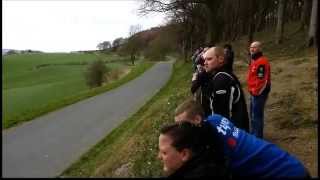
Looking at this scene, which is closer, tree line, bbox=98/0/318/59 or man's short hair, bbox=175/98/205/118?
man's short hair, bbox=175/98/205/118

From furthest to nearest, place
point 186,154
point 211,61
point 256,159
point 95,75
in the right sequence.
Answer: point 95,75 → point 211,61 → point 256,159 → point 186,154

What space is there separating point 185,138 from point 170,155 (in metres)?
0.13

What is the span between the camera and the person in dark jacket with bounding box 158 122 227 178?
130 inches

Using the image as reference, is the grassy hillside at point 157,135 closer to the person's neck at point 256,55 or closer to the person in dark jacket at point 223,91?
the person's neck at point 256,55

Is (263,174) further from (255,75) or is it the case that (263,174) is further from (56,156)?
(56,156)

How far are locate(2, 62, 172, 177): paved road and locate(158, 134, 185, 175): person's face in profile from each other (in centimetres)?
714

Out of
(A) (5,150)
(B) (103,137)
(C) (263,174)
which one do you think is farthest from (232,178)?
(B) (103,137)

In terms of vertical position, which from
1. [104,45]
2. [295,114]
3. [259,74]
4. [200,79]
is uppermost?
[200,79]

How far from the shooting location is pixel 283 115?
12.3 m

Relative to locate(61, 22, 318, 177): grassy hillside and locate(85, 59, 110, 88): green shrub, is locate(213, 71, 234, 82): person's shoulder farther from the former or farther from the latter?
locate(85, 59, 110, 88): green shrub

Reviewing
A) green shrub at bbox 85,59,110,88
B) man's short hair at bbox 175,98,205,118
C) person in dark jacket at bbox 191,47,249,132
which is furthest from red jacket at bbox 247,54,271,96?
green shrub at bbox 85,59,110,88

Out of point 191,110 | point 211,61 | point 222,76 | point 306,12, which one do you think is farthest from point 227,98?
point 306,12

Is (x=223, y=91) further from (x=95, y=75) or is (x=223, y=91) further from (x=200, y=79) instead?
(x=95, y=75)

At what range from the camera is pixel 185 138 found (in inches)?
135
